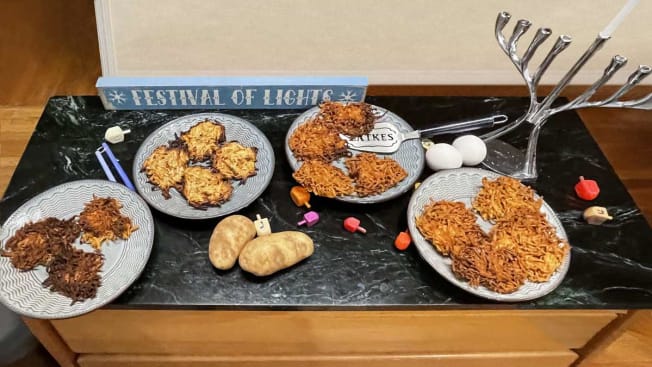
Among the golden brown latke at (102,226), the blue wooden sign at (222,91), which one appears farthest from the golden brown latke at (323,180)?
the golden brown latke at (102,226)

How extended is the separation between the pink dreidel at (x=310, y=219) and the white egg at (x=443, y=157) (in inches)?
10.3

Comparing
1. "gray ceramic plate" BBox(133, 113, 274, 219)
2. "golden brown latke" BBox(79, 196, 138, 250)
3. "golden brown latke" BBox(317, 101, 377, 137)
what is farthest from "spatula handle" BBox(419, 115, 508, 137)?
"golden brown latke" BBox(79, 196, 138, 250)

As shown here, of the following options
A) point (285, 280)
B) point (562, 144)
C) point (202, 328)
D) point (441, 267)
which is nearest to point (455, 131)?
point (562, 144)

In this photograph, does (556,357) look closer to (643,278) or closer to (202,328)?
(643,278)

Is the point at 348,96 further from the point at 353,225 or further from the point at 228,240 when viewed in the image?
the point at 228,240

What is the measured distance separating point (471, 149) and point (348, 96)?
11.0 inches

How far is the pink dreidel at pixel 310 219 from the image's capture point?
3.00ft

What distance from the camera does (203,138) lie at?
0.98 metres

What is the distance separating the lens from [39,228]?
32.6 inches

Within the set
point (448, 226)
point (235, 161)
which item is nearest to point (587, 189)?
point (448, 226)

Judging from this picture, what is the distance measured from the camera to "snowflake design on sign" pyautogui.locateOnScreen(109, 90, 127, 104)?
1035mm

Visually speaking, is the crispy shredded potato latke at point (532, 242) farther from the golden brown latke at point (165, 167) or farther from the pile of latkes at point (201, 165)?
the golden brown latke at point (165, 167)

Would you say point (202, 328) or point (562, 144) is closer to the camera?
point (202, 328)

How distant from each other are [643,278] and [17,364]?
1.30 m
